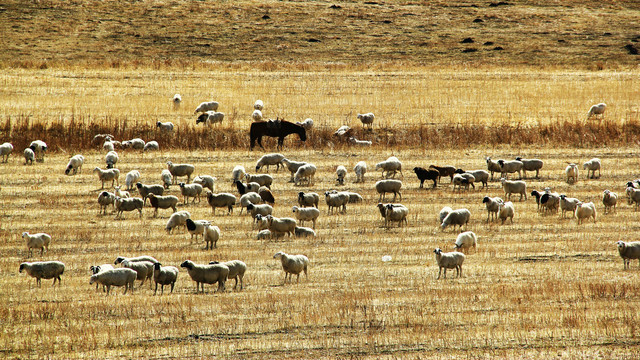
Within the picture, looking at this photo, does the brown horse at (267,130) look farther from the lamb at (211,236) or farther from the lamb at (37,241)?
the lamb at (37,241)

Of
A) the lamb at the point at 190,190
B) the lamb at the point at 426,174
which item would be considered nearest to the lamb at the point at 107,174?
the lamb at the point at 190,190

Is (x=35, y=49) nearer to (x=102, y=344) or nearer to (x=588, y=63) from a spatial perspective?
(x=588, y=63)

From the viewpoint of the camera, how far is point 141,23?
63.1 m

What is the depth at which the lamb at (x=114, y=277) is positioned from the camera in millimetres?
14633

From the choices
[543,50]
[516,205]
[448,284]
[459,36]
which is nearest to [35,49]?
[459,36]

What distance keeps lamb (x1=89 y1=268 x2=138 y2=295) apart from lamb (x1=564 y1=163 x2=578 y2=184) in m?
15.9

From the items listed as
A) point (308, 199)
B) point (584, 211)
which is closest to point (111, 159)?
point (308, 199)

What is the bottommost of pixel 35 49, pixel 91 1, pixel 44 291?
pixel 44 291

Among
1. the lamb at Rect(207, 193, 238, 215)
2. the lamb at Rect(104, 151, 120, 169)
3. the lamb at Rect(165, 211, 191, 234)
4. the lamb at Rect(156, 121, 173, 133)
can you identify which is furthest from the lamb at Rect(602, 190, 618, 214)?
the lamb at Rect(156, 121, 173, 133)

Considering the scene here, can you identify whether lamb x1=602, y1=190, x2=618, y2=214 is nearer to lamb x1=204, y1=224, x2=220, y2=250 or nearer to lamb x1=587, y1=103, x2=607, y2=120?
lamb x1=204, y1=224, x2=220, y2=250

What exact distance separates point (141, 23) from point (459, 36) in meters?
26.1

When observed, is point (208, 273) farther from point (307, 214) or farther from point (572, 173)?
point (572, 173)

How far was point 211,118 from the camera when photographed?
111 feet

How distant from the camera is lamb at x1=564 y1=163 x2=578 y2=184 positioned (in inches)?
992
